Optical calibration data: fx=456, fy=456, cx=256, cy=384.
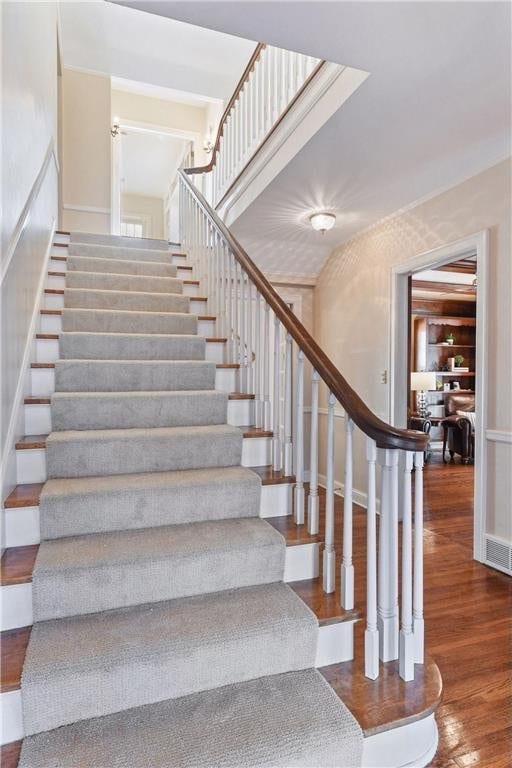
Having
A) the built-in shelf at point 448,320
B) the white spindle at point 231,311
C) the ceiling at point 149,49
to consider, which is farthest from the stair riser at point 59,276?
the built-in shelf at point 448,320

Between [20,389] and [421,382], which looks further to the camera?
[421,382]

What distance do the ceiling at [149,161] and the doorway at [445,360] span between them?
4.52 metres

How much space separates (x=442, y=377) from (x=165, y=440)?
23.0ft

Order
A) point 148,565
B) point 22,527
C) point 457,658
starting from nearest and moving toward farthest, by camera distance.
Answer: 1. point 148,565
2. point 22,527
3. point 457,658

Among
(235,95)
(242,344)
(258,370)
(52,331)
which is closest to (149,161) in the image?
(235,95)

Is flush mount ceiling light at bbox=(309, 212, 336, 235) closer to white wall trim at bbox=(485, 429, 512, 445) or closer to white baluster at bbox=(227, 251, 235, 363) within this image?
white baluster at bbox=(227, 251, 235, 363)

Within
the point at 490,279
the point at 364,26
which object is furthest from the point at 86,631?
the point at 490,279

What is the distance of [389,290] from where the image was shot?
397 centimetres

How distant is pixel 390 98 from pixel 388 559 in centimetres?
218

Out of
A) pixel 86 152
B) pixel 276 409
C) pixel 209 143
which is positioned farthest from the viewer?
pixel 209 143

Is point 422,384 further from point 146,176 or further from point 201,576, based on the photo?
point 201,576

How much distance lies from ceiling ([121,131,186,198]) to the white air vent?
21.9 feet

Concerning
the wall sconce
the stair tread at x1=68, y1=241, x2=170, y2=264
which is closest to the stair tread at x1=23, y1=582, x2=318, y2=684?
the stair tread at x1=68, y1=241, x2=170, y2=264

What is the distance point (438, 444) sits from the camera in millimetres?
7719
